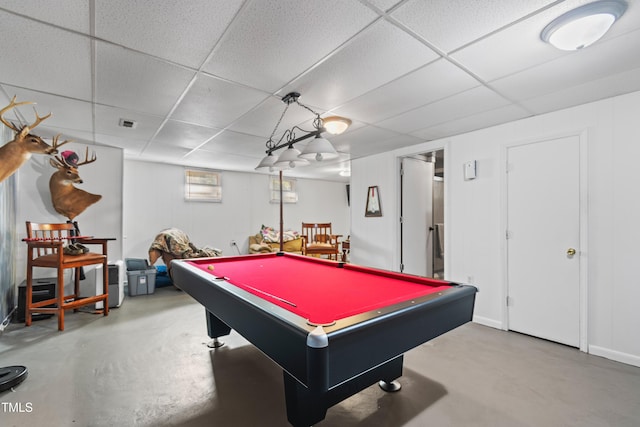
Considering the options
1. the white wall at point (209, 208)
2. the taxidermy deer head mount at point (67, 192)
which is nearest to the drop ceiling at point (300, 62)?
the taxidermy deer head mount at point (67, 192)

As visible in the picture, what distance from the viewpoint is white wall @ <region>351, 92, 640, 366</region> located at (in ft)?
8.26

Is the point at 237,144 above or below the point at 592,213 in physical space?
above

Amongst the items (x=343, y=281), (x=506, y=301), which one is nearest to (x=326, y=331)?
(x=343, y=281)

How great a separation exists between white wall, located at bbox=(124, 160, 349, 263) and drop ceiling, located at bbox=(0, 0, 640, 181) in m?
2.48

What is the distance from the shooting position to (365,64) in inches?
80.5

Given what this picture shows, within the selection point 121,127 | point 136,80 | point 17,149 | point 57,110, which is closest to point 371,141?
point 136,80

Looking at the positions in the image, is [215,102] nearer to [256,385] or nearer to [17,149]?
[17,149]

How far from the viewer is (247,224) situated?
23.2 ft

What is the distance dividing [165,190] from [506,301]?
6205 mm

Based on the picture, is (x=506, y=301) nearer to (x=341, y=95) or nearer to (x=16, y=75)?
(x=341, y=95)

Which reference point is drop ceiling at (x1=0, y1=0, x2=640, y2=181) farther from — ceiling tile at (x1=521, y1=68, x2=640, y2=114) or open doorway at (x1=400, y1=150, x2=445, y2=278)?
open doorway at (x1=400, y1=150, x2=445, y2=278)

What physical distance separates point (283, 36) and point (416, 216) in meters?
3.84

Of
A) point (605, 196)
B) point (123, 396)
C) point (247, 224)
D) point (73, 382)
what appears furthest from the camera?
point (247, 224)

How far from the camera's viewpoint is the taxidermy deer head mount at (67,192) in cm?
374
